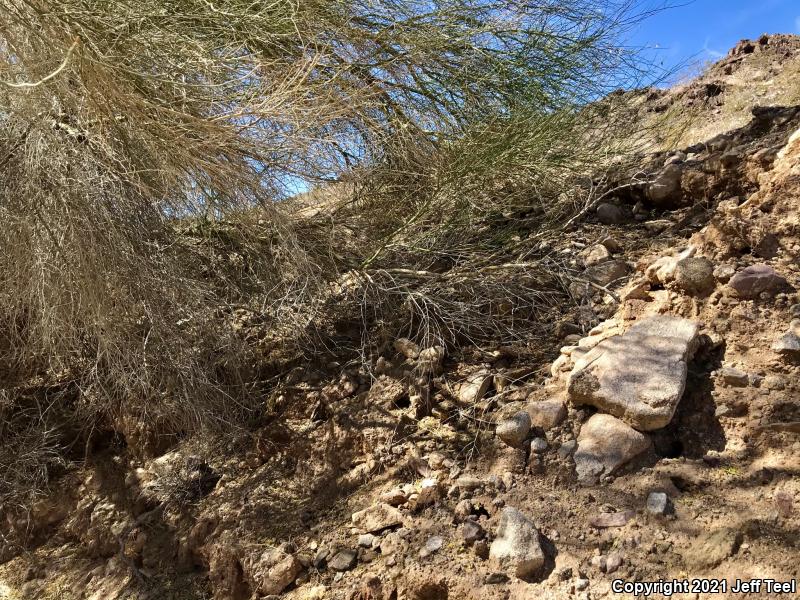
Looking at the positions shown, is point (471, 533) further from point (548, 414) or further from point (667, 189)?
point (667, 189)

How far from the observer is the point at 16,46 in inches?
125

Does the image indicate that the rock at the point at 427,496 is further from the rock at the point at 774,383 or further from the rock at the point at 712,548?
the rock at the point at 774,383

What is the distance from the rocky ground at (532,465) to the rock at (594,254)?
0.02 m

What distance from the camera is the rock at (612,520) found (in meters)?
2.21

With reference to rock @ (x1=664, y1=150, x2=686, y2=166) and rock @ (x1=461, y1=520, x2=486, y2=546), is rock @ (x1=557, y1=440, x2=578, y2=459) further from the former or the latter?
rock @ (x1=664, y1=150, x2=686, y2=166)

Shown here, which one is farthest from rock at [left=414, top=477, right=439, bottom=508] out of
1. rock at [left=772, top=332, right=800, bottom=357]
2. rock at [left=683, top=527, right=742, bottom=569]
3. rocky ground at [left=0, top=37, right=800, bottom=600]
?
rock at [left=772, top=332, right=800, bottom=357]

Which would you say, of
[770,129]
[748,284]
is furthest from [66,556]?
[770,129]

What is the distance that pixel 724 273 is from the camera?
296cm

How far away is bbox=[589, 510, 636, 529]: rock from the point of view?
7.25ft

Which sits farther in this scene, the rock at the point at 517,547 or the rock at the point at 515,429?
the rock at the point at 515,429

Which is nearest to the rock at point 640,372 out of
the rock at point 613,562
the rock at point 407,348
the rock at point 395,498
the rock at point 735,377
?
the rock at point 735,377

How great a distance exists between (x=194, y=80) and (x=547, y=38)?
2.35 m

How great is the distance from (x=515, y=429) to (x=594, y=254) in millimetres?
1511

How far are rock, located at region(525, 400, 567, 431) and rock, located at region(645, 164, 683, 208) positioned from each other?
2020mm
